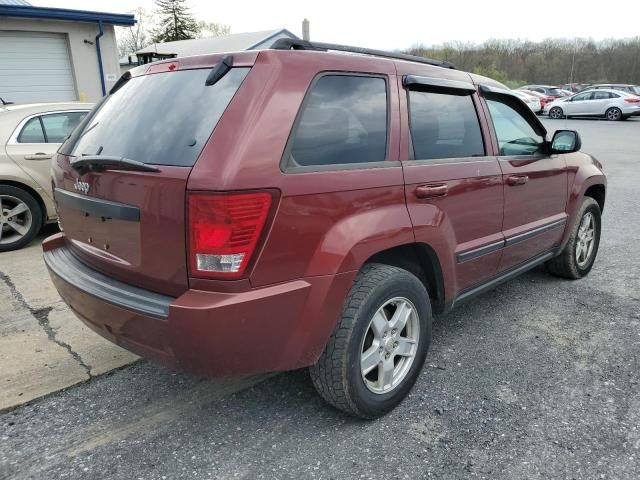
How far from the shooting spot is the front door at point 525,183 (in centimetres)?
342

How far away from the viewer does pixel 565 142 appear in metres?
3.90

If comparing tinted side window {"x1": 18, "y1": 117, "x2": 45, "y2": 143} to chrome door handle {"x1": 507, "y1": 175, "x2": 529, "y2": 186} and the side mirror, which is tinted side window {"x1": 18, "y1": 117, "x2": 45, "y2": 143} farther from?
the side mirror

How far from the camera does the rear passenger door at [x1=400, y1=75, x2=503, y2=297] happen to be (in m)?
2.68

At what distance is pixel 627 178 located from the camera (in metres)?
10.1

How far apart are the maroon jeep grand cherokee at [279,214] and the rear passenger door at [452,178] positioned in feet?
0.04

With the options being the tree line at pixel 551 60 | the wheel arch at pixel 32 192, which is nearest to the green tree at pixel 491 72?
the tree line at pixel 551 60

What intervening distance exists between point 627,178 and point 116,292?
10591 millimetres

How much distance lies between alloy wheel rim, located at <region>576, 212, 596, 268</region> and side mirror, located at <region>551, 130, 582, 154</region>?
87cm

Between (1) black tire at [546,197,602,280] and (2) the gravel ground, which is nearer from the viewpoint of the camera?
(2) the gravel ground

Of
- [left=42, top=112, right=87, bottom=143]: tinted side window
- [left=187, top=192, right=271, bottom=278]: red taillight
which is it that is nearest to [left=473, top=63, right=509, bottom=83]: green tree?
[left=42, top=112, right=87, bottom=143]: tinted side window

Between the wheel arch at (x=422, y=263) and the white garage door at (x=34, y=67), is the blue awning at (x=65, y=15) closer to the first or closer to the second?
the white garage door at (x=34, y=67)

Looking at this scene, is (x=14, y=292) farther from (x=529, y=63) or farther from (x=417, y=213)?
(x=529, y=63)

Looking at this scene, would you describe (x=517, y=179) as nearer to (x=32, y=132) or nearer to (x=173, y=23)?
(x=32, y=132)

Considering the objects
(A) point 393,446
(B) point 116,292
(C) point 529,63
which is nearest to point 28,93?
(B) point 116,292
